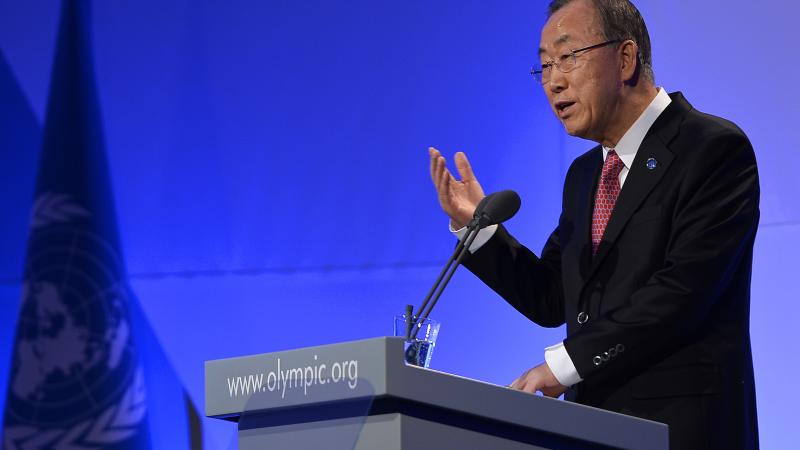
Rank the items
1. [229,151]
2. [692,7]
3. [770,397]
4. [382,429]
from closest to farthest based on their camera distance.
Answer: [382,429] < [770,397] < [692,7] < [229,151]

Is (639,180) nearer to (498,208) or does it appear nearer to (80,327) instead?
(498,208)

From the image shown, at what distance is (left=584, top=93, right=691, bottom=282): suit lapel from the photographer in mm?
2045

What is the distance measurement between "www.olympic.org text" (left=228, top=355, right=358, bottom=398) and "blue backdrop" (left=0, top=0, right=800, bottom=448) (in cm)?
192

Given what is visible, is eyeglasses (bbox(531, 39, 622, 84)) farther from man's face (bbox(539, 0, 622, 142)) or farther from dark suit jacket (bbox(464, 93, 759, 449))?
dark suit jacket (bbox(464, 93, 759, 449))

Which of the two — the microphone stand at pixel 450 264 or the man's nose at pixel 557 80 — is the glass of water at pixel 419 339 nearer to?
the microphone stand at pixel 450 264

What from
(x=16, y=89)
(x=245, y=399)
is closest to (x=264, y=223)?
(x=16, y=89)

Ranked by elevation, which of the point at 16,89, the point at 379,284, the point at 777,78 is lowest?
the point at 379,284

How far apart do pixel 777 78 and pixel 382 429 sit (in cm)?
214

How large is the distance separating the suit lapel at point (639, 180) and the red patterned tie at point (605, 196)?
67 mm

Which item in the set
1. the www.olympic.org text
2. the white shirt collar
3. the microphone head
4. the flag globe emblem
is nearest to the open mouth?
the white shirt collar

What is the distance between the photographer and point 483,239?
233cm

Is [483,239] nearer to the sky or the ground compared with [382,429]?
nearer to the sky

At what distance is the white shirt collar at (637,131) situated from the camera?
2.17 m

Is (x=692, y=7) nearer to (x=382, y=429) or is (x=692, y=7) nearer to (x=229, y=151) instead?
(x=229, y=151)
